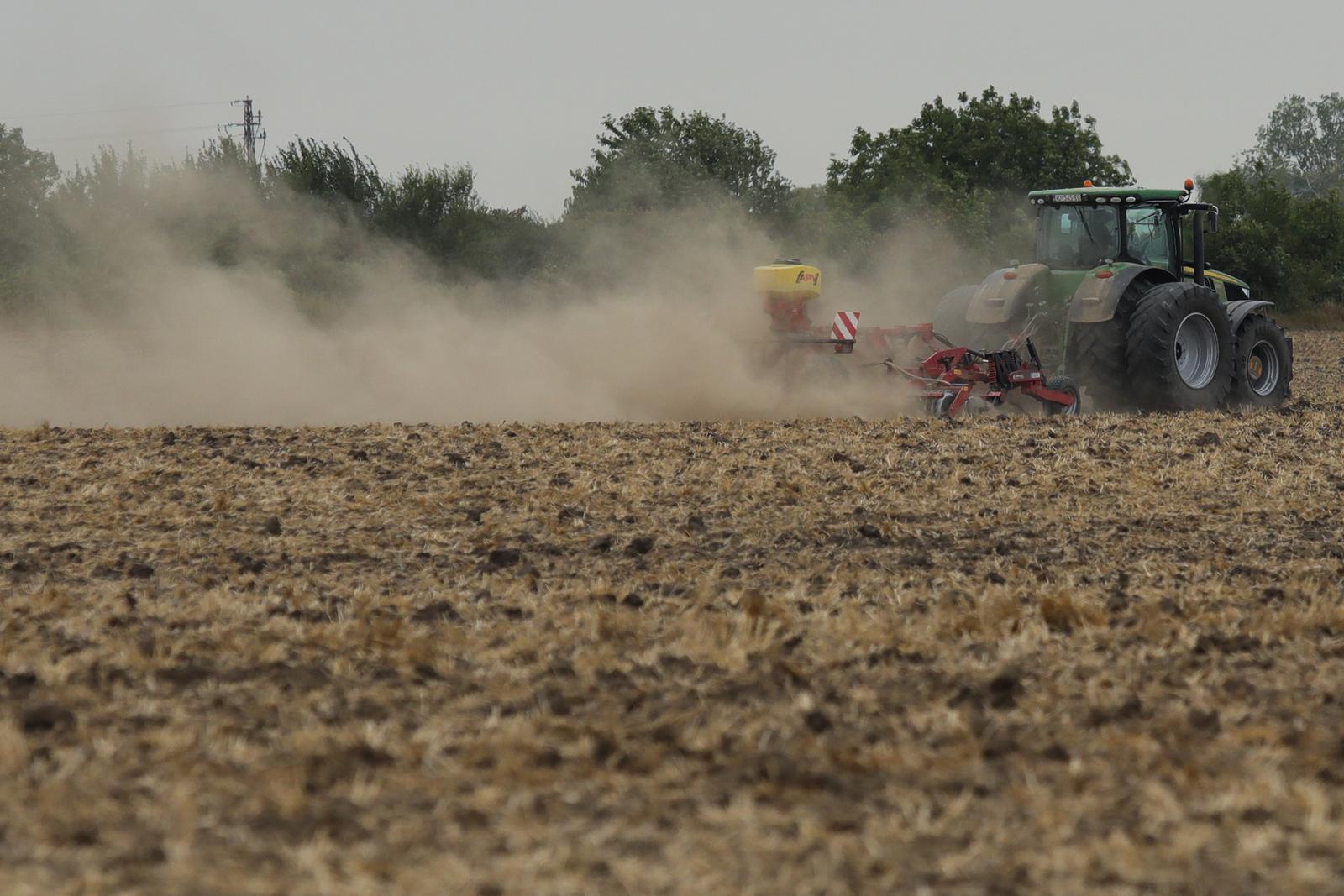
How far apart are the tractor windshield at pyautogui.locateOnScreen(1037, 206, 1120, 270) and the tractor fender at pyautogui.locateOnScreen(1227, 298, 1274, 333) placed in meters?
1.30

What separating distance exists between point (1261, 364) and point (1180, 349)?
157cm

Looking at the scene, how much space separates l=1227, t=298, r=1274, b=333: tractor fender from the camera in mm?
13383

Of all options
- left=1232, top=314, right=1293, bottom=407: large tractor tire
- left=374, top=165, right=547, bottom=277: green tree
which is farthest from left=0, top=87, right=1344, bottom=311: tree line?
left=1232, top=314, right=1293, bottom=407: large tractor tire

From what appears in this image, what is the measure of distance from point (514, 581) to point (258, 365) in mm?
8193

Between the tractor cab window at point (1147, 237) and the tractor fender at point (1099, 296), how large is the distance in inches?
25.3

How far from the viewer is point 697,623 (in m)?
5.48

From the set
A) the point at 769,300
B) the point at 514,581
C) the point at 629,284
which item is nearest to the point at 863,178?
the point at 629,284

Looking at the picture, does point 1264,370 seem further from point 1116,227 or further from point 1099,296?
Answer: point 1099,296

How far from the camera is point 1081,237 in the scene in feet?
43.8

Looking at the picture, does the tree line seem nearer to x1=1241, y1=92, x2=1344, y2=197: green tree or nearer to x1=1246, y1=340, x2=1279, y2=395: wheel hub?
x1=1246, y1=340, x2=1279, y2=395: wheel hub

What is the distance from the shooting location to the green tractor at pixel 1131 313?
40.6 ft

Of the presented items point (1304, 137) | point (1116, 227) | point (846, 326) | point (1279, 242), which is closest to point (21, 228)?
point (846, 326)

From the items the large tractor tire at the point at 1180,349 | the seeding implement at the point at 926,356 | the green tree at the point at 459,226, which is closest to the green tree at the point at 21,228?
the green tree at the point at 459,226

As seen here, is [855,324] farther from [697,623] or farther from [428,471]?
[697,623]
